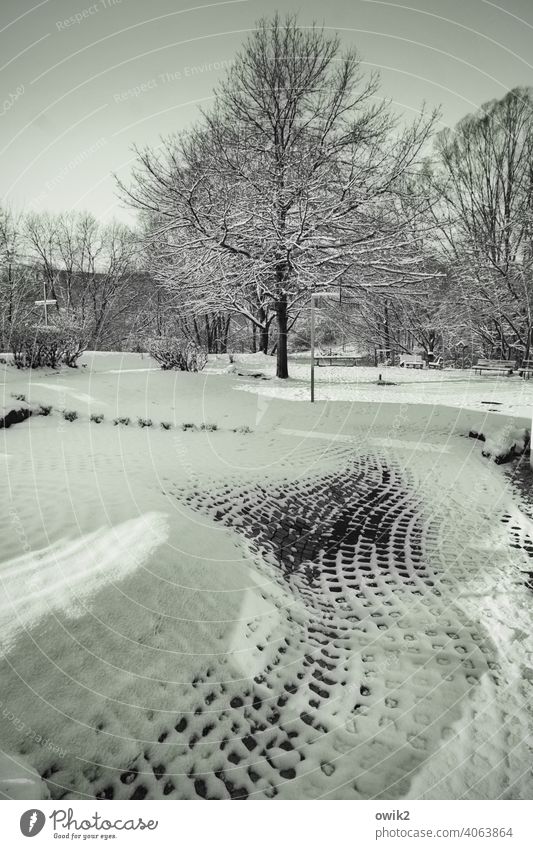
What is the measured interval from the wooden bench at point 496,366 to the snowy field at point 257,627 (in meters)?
14.9

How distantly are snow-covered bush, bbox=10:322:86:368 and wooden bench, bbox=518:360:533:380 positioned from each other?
19378mm

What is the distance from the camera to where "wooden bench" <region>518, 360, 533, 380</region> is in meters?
18.1

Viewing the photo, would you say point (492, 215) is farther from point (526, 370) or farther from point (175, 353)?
point (175, 353)

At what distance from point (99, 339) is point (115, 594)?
118ft

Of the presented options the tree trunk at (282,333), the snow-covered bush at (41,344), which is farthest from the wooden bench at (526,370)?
the snow-covered bush at (41,344)

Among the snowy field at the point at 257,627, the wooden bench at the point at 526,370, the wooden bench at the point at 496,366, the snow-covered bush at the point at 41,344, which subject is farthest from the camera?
the wooden bench at the point at 496,366

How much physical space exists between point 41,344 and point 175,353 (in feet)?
16.2

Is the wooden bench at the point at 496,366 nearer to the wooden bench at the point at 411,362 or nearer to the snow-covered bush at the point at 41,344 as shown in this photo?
the wooden bench at the point at 411,362

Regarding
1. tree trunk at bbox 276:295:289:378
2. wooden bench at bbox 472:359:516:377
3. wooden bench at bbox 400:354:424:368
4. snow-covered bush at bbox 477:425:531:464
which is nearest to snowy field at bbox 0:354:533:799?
snow-covered bush at bbox 477:425:531:464

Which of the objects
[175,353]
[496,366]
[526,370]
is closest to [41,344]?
[175,353]

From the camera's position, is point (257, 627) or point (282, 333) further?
point (282, 333)

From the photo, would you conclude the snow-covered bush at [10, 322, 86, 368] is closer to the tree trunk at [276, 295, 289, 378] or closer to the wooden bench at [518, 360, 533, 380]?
the tree trunk at [276, 295, 289, 378]

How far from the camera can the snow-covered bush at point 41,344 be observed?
14.0 meters

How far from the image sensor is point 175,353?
1683cm
